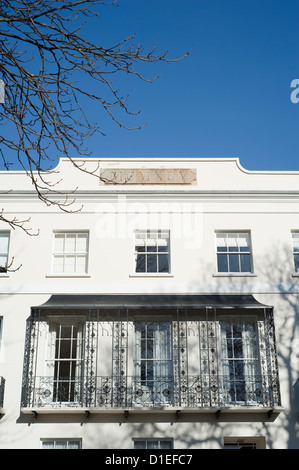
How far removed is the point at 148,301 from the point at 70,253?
313cm

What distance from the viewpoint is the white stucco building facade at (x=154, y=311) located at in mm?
18859

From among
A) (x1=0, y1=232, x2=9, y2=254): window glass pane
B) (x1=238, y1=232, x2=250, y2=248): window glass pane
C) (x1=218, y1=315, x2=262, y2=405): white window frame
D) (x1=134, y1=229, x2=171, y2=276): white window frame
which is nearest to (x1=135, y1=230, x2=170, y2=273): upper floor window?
(x1=134, y1=229, x2=171, y2=276): white window frame

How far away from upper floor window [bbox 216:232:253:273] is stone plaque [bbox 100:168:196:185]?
218 cm

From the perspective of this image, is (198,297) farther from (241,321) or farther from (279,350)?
(279,350)

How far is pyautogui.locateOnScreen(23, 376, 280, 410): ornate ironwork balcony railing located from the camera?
18.9 metres

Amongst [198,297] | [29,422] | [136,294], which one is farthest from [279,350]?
[29,422]

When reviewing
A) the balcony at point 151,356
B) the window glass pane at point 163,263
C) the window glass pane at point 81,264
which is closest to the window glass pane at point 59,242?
the window glass pane at point 81,264

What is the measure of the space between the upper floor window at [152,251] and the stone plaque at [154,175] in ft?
5.69

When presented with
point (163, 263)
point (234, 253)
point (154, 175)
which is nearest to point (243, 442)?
point (234, 253)

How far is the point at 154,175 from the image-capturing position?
21672 millimetres

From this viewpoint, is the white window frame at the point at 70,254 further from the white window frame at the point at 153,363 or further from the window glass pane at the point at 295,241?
the window glass pane at the point at 295,241

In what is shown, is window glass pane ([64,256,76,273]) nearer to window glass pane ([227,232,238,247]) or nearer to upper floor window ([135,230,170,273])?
upper floor window ([135,230,170,273])

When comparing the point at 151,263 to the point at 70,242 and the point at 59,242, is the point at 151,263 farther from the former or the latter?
the point at 59,242

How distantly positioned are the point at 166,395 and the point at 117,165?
300 inches
